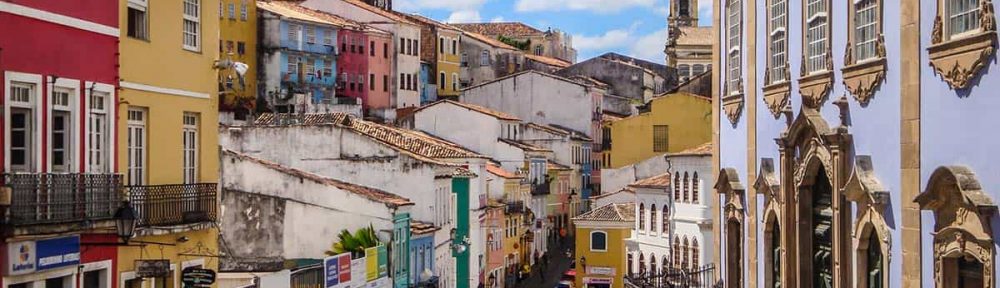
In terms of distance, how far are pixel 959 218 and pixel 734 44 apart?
1246cm

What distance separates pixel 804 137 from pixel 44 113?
417 inches

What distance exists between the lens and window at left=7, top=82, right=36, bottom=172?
20.1 metres

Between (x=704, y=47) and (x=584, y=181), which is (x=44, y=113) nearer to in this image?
(x=584, y=181)

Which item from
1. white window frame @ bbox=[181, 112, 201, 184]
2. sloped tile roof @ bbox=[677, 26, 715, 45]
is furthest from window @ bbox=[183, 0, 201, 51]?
sloped tile roof @ bbox=[677, 26, 715, 45]

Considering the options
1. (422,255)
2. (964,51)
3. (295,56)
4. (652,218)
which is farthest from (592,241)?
(964,51)

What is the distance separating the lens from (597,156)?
102m

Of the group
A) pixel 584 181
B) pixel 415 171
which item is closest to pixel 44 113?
pixel 415 171

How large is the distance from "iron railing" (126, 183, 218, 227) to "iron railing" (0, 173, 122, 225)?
1.54m

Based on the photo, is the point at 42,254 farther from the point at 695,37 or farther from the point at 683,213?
the point at 695,37

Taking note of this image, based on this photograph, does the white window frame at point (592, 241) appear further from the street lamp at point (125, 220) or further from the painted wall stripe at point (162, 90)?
the street lamp at point (125, 220)

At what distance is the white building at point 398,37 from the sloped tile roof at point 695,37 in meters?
46.7

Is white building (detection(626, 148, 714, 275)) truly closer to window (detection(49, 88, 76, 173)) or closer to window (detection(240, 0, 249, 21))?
window (detection(49, 88, 76, 173))

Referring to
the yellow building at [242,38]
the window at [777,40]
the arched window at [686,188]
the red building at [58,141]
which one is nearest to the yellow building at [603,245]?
the yellow building at [242,38]

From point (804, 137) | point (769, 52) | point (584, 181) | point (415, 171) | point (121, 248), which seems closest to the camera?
point (121, 248)
